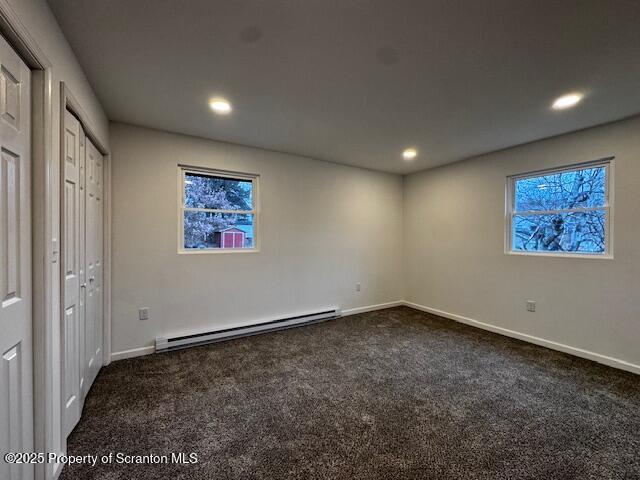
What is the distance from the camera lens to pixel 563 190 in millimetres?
3264

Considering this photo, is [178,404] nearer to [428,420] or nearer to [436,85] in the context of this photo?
[428,420]

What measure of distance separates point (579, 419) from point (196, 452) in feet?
8.38

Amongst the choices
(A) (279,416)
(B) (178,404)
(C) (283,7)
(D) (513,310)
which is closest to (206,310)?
(B) (178,404)

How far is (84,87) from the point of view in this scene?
6.69ft

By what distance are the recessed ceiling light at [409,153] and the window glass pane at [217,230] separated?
2235 millimetres

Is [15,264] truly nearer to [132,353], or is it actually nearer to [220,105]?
[220,105]

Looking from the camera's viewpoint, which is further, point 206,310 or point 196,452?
point 206,310

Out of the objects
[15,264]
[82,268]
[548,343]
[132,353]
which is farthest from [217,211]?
[548,343]

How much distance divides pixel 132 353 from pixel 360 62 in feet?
11.2

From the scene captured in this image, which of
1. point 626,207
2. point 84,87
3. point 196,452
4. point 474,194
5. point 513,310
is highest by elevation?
point 84,87

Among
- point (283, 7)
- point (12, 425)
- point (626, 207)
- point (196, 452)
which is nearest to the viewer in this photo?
point (12, 425)

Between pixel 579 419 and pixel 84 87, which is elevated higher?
pixel 84 87

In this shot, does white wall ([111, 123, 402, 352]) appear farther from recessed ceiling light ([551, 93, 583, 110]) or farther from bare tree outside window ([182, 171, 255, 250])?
recessed ceiling light ([551, 93, 583, 110])

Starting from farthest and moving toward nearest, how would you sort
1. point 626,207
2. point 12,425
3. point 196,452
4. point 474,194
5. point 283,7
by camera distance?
point 474,194 → point 626,207 → point 196,452 → point 283,7 → point 12,425
